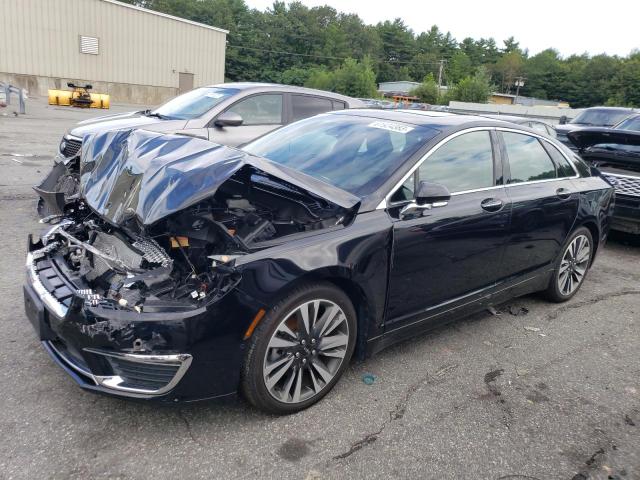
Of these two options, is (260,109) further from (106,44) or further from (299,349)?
(106,44)

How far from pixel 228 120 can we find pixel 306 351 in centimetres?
439

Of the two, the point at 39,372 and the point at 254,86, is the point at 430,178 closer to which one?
the point at 39,372

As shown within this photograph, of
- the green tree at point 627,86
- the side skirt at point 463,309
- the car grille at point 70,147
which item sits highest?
the green tree at point 627,86

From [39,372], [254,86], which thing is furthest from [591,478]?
[254,86]

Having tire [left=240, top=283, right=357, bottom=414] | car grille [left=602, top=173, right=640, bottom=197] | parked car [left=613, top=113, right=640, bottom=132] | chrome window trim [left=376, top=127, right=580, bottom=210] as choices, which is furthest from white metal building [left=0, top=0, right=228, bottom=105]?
tire [left=240, top=283, right=357, bottom=414]

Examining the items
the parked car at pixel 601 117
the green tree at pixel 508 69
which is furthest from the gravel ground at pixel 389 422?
the green tree at pixel 508 69

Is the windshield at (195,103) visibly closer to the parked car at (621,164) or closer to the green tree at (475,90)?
the parked car at (621,164)

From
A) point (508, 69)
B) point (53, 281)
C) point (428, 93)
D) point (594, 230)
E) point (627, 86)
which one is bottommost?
point (53, 281)

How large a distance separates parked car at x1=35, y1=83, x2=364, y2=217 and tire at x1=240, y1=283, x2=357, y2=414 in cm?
407

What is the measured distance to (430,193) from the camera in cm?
320

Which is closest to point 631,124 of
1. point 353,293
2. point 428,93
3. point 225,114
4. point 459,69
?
point 225,114

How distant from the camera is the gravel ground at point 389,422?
2502 millimetres

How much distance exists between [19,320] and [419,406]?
2802 mm

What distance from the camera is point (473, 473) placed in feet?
8.45
